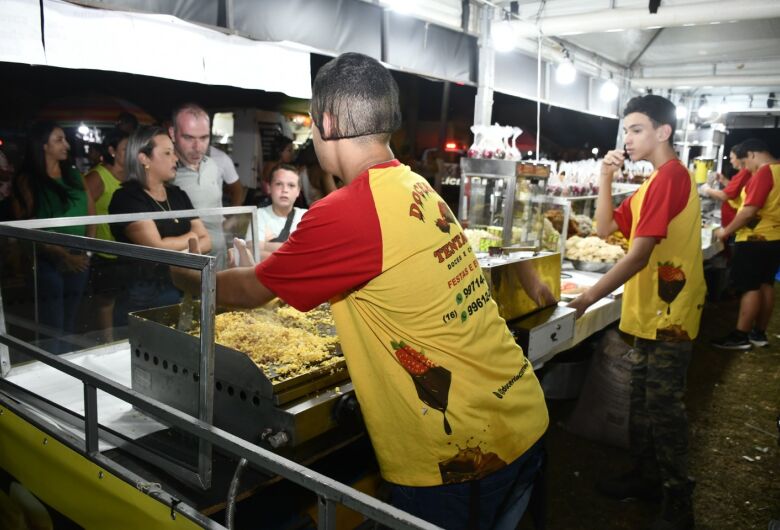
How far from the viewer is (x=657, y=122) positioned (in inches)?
111

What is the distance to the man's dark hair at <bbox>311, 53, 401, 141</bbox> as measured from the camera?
1.40 m

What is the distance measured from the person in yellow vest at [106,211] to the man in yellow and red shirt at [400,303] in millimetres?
2667

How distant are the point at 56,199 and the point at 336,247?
3590 mm

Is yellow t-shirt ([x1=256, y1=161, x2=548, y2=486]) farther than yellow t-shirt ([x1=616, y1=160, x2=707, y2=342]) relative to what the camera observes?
Answer: No

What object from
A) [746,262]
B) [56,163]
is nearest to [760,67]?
[746,262]

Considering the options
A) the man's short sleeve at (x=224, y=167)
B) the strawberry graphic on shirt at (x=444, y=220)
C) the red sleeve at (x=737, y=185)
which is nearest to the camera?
the strawberry graphic on shirt at (x=444, y=220)

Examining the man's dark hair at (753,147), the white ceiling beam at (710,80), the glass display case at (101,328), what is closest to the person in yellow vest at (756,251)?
the man's dark hair at (753,147)

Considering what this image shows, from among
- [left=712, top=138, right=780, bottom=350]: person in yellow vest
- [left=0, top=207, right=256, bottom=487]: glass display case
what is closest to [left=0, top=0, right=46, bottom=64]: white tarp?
[left=0, top=207, right=256, bottom=487]: glass display case

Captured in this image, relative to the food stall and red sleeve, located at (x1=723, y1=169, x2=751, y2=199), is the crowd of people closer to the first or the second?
the food stall

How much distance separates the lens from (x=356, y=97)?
140 centimetres

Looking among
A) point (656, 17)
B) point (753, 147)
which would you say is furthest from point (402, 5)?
point (753, 147)

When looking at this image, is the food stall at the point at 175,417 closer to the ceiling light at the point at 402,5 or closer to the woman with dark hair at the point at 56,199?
the woman with dark hair at the point at 56,199

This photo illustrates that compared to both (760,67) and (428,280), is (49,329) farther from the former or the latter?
(760,67)

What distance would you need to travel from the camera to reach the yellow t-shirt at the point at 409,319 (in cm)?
134
